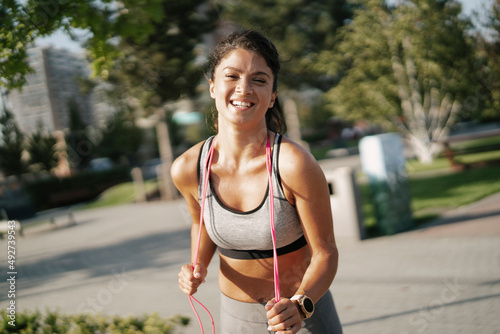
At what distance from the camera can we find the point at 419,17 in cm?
1617

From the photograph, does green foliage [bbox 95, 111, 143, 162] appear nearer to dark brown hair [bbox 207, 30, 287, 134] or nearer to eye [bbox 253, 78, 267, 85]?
dark brown hair [bbox 207, 30, 287, 134]

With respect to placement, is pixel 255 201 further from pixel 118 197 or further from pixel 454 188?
pixel 118 197

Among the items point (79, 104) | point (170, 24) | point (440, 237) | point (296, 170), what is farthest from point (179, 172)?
point (79, 104)

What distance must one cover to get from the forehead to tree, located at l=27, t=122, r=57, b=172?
24326 millimetres

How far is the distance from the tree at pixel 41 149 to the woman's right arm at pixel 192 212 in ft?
78.9

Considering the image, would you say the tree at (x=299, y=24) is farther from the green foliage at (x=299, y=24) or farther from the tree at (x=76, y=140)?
the tree at (x=76, y=140)

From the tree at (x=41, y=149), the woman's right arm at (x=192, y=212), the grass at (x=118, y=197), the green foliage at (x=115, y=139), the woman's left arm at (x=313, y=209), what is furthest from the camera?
the green foliage at (x=115, y=139)

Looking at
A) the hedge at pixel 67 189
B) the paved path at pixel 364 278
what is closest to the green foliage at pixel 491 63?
the paved path at pixel 364 278

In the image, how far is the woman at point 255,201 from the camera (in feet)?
5.26

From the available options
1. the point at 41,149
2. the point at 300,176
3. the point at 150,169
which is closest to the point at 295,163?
the point at 300,176

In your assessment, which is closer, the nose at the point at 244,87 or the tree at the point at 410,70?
the nose at the point at 244,87

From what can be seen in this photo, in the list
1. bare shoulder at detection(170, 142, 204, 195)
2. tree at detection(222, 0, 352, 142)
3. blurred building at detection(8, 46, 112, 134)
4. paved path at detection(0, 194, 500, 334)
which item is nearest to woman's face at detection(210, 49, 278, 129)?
bare shoulder at detection(170, 142, 204, 195)

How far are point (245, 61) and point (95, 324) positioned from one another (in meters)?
2.73

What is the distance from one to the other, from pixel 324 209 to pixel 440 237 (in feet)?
18.9
